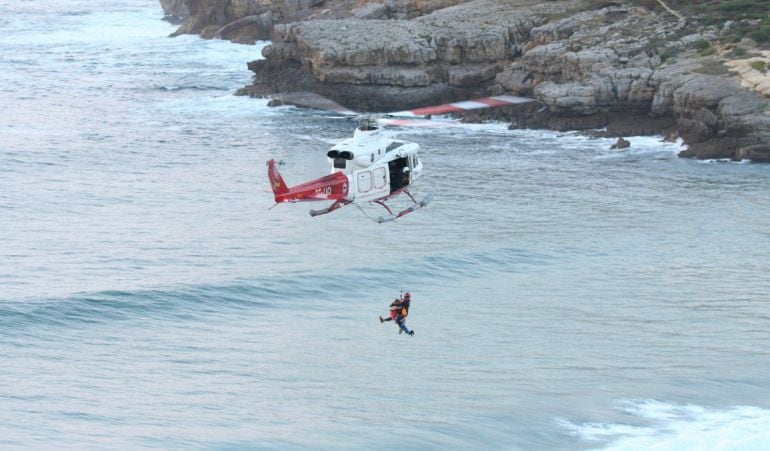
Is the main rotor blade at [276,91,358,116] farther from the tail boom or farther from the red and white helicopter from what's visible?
the tail boom

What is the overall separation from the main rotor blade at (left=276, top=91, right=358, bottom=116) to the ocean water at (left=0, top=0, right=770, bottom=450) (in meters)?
0.86

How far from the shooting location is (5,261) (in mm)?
37344

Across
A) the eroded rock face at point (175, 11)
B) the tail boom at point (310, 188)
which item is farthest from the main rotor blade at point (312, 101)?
the eroded rock face at point (175, 11)

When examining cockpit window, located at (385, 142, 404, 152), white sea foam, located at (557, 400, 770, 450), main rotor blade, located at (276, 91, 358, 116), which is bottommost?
white sea foam, located at (557, 400, 770, 450)

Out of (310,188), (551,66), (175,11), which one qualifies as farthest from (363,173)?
(175,11)

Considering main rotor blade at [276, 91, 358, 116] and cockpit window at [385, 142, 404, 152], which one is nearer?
cockpit window at [385, 142, 404, 152]

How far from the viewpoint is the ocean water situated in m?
25.7

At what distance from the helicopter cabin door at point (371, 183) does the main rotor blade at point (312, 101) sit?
989 inches

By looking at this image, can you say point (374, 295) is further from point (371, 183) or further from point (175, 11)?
point (175, 11)

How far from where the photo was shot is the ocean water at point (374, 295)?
25.7 metres

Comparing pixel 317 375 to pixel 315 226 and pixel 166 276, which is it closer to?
pixel 166 276

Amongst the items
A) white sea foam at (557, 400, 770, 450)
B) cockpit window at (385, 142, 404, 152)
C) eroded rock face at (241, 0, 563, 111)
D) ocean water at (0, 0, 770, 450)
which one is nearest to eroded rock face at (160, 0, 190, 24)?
eroded rock face at (241, 0, 563, 111)

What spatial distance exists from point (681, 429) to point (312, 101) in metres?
35.5

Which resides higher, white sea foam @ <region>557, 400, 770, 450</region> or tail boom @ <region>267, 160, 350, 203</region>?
tail boom @ <region>267, 160, 350, 203</region>
